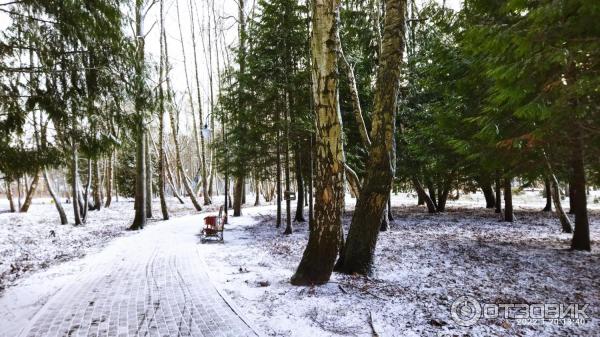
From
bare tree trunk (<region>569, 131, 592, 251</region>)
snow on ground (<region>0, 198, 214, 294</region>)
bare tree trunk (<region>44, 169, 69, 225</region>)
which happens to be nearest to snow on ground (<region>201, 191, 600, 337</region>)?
bare tree trunk (<region>569, 131, 592, 251</region>)

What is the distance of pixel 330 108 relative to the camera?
572cm

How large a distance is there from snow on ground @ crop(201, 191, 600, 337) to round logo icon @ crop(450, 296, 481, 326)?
112 mm

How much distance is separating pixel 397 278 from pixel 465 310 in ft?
5.37

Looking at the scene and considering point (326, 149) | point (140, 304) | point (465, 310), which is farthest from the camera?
point (326, 149)

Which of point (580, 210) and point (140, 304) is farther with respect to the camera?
point (580, 210)

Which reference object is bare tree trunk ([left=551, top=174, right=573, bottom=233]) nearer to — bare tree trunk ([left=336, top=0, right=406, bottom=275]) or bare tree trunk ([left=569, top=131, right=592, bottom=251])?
bare tree trunk ([left=569, top=131, right=592, bottom=251])

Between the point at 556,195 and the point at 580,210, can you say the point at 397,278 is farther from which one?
the point at 556,195

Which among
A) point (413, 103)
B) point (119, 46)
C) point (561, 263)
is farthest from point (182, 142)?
point (561, 263)

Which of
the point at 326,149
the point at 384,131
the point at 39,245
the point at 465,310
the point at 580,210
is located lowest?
the point at 465,310

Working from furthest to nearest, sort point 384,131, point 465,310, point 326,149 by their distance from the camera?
point 384,131 → point 326,149 → point 465,310

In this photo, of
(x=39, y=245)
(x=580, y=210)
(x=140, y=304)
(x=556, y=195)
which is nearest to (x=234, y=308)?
(x=140, y=304)

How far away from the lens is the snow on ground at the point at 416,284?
4.33 metres

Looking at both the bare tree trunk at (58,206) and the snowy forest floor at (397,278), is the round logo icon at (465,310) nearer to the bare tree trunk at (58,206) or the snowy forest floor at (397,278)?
the snowy forest floor at (397,278)

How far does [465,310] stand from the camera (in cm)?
482
